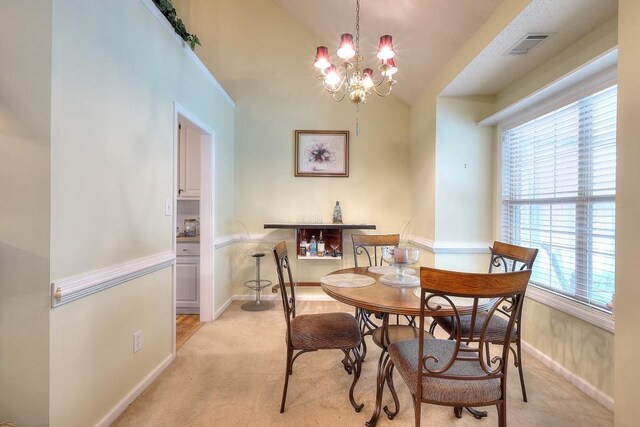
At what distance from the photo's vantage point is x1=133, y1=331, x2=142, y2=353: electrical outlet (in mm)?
1866

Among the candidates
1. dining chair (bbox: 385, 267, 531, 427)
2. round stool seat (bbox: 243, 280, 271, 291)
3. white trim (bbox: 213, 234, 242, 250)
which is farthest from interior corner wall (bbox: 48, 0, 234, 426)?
dining chair (bbox: 385, 267, 531, 427)

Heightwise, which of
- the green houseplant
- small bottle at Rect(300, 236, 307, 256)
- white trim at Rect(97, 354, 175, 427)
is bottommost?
white trim at Rect(97, 354, 175, 427)

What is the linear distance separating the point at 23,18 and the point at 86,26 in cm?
25

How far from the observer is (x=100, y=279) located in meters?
1.55

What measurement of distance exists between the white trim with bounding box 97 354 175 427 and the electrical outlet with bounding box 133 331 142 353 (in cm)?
24

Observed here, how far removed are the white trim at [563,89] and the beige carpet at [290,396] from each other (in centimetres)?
206

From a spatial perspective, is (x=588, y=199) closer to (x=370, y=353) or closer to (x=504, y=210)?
(x=504, y=210)

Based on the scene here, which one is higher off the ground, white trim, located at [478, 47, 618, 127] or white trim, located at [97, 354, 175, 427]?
white trim, located at [478, 47, 618, 127]

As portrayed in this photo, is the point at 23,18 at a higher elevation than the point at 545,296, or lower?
higher

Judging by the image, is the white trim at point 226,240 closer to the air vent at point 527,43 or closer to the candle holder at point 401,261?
the candle holder at point 401,261

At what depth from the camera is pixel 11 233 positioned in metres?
1.28

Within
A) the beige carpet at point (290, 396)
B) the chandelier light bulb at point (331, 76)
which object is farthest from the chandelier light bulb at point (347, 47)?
the beige carpet at point (290, 396)

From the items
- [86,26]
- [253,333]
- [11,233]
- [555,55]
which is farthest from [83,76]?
[555,55]

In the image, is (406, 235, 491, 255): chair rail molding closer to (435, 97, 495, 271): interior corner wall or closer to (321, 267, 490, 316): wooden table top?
(435, 97, 495, 271): interior corner wall
